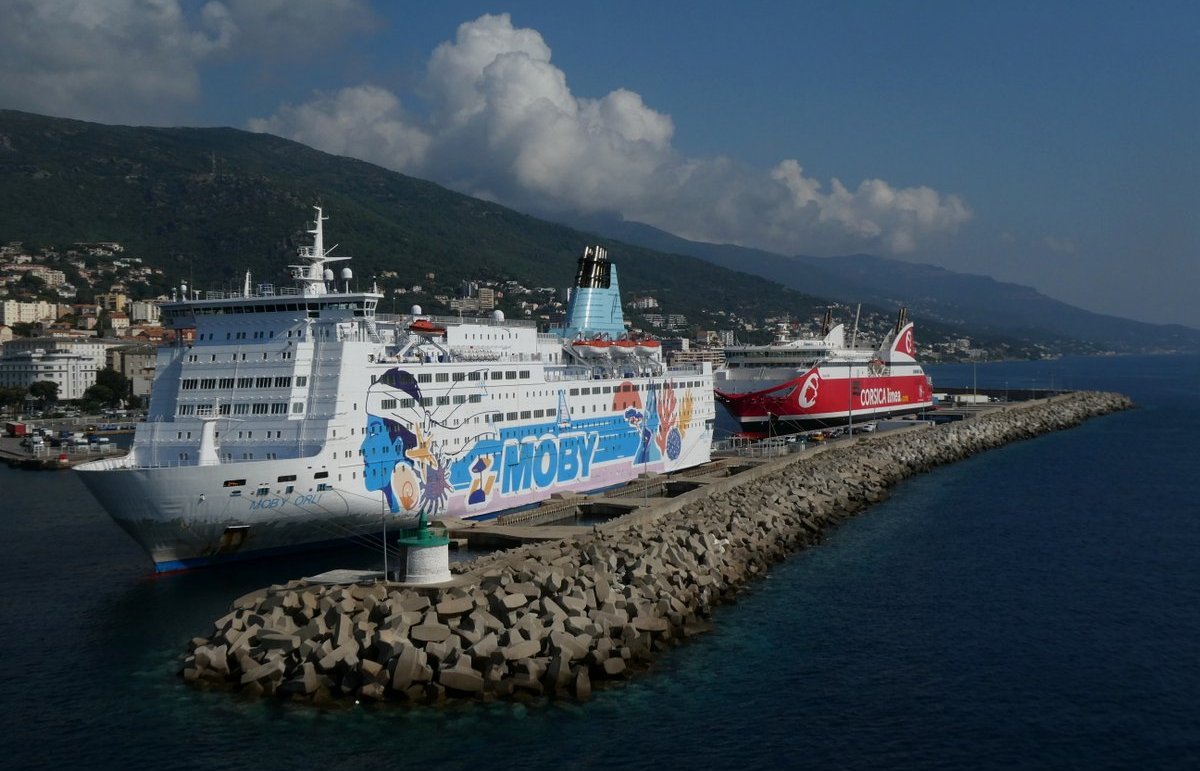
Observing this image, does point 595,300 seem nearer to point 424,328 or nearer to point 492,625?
point 424,328

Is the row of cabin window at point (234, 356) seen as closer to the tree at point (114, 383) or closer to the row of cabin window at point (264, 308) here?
the row of cabin window at point (264, 308)

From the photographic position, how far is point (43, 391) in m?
79.6

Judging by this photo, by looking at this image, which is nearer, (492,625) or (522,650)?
(522,650)

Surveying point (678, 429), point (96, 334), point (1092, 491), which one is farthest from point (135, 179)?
point (1092, 491)

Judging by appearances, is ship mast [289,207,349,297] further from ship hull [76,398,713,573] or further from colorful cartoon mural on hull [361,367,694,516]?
ship hull [76,398,713,573]

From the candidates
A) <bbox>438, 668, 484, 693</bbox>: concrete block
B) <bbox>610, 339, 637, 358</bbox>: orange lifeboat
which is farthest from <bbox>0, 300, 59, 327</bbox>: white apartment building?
<bbox>438, 668, 484, 693</bbox>: concrete block

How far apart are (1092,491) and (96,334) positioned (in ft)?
322

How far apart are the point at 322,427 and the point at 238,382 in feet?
10.9

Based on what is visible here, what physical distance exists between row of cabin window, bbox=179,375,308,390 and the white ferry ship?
35 mm

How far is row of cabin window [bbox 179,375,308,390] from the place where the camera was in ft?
87.4

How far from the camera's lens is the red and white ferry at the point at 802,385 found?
5853cm

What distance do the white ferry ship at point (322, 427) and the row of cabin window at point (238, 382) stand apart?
0.03m

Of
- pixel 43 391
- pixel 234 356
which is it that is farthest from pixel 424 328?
pixel 43 391

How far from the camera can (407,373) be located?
27984 millimetres
